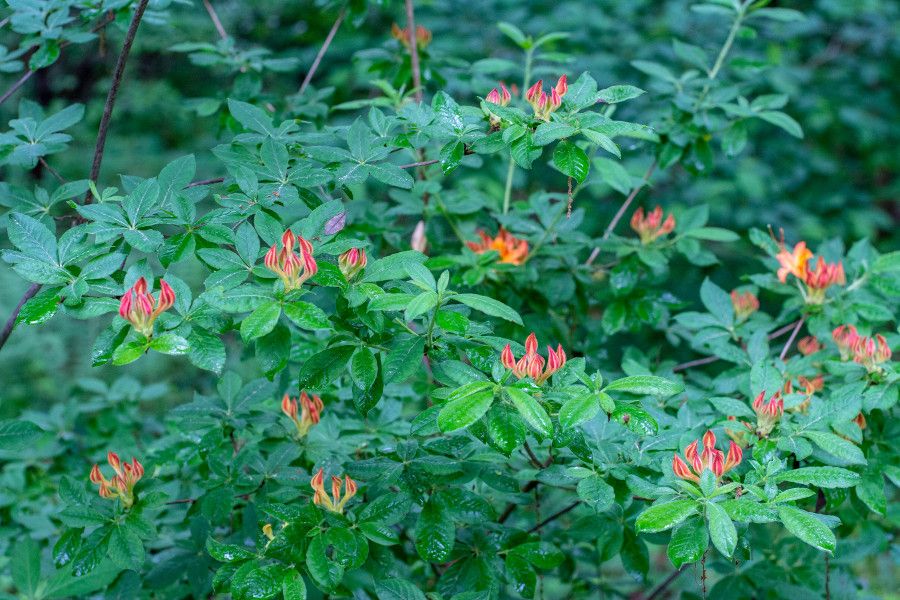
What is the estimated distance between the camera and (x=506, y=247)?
1907mm

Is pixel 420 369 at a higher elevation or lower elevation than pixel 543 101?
lower

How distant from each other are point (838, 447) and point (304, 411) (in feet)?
2.72

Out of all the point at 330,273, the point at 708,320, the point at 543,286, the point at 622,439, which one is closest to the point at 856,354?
the point at 708,320

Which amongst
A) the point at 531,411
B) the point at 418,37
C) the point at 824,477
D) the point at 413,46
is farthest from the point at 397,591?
the point at 418,37

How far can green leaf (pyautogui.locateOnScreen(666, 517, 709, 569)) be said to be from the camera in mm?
1110

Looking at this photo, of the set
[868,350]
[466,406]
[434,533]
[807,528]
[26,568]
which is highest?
[466,406]

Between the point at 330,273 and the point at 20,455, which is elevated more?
the point at 330,273

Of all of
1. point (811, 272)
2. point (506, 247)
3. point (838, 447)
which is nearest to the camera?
point (838, 447)

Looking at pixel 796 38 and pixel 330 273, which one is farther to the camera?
pixel 796 38

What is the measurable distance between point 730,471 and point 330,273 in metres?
0.60

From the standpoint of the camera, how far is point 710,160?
2031mm

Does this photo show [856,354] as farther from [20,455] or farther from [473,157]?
[20,455]

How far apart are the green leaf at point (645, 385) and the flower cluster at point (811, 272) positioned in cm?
71

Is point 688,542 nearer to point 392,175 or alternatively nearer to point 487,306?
point 487,306
